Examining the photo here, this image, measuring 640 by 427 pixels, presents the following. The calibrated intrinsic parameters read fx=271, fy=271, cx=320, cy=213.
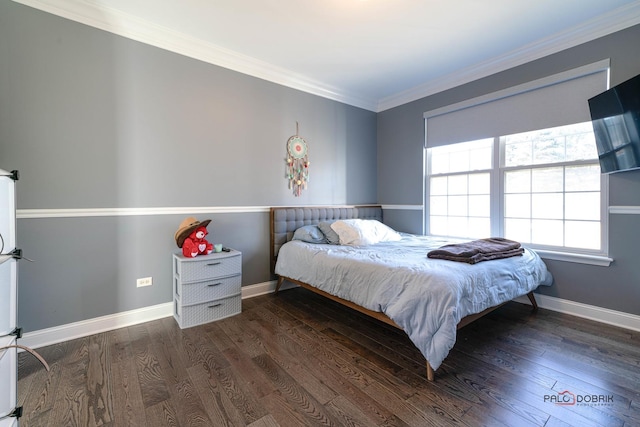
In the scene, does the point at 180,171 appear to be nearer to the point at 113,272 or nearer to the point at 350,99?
the point at 113,272

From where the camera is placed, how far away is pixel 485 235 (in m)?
3.26

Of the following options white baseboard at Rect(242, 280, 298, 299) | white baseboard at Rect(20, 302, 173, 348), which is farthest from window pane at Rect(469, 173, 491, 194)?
white baseboard at Rect(20, 302, 173, 348)

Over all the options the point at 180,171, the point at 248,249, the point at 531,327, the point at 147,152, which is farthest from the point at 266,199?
the point at 531,327

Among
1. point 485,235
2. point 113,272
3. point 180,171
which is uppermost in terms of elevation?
point 180,171

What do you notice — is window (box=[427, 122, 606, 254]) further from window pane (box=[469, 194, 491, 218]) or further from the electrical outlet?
the electrical outlet

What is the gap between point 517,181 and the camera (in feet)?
9.91

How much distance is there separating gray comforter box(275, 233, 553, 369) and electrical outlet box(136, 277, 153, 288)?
1.34 metres

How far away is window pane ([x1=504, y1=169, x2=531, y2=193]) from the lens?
9.67ft

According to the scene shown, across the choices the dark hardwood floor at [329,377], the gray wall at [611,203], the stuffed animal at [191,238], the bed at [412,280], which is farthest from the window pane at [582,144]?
the stuffed animal at [191,238]

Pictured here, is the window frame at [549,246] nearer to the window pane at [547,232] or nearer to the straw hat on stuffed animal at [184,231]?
the window pane at [547,232]

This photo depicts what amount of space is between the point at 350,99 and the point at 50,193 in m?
3.54

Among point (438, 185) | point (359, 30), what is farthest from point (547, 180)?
point (359, 30)

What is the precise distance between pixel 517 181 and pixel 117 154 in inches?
158

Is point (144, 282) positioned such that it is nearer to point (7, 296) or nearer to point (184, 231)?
point (184, 231)
